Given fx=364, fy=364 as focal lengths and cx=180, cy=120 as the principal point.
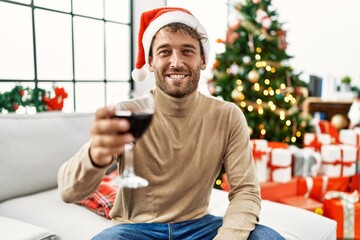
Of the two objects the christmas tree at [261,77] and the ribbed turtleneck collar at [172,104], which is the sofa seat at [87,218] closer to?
the ribbed turtleneck collar at [172,104]

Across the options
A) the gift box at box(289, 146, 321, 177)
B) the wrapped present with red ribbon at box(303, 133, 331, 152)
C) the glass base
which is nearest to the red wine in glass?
the glass base

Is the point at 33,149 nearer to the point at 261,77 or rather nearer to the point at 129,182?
the point at 129,182

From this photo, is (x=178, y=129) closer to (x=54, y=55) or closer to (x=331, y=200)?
(x=331, y=200)

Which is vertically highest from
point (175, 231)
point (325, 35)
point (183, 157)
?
point (325, 35)

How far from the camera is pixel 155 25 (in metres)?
1.29

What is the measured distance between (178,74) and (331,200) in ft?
6.38

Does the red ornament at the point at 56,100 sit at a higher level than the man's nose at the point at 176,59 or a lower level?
lower

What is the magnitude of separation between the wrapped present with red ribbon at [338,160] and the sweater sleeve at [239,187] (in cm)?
183

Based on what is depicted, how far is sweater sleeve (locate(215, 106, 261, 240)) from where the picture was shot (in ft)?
→ 3.83

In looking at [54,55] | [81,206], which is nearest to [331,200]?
[81,206]

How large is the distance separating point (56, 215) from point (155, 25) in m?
1.02

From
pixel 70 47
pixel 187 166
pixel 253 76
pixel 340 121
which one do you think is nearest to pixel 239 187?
pixel 187 166

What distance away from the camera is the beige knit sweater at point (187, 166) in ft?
4.05

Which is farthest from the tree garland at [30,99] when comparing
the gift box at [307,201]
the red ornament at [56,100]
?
the gift box at [307,201]
